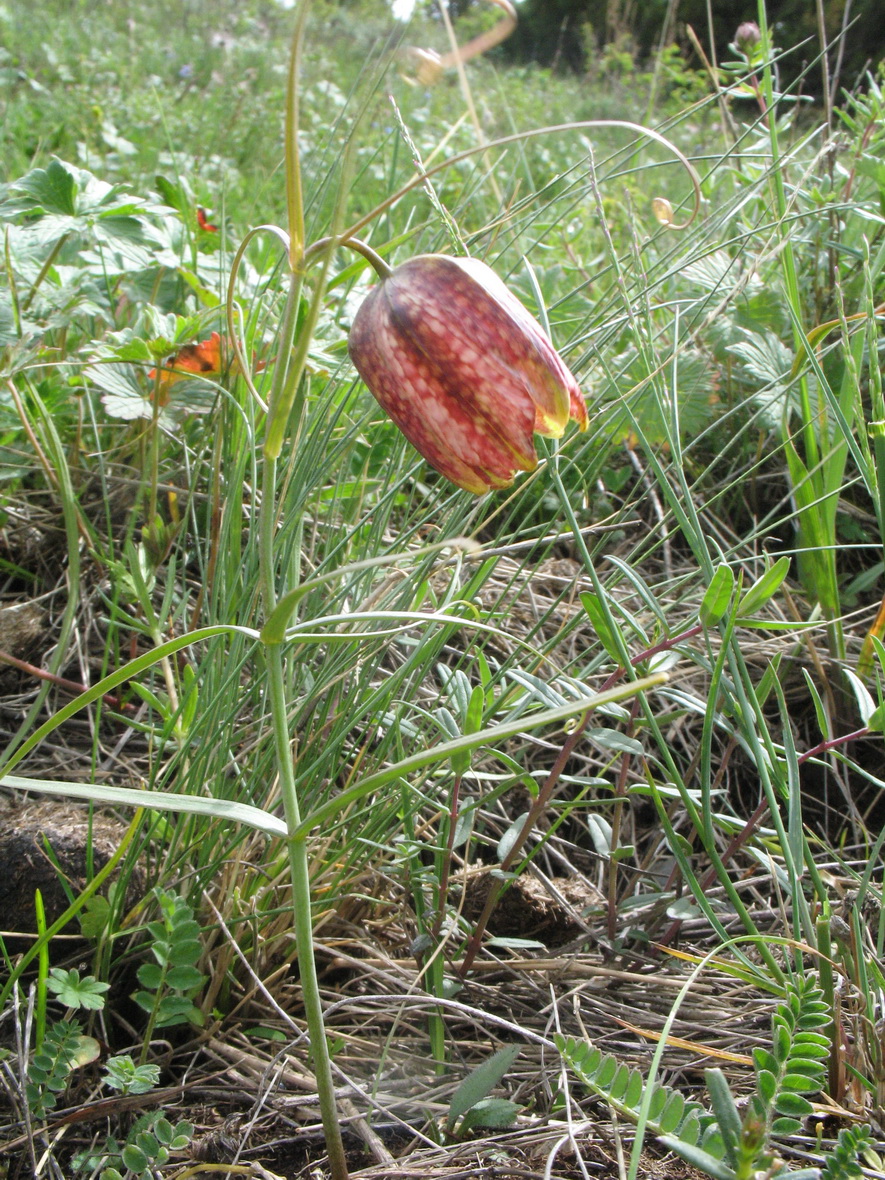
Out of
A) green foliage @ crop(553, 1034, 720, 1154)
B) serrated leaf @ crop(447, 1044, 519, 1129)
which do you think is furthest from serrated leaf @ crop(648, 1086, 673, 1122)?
serrated leaf @ crop(447, 1044, 519, 1129)

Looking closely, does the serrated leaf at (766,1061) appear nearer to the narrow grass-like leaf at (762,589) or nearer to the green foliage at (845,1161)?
the green foliage at (845,1161)

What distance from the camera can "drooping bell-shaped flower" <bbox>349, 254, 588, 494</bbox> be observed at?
642mm

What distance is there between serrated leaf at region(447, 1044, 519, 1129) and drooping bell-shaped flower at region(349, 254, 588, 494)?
0.40m

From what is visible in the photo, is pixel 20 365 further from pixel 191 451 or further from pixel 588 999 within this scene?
pixel 588 999

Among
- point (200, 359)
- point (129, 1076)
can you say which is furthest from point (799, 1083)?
point (200, 359)

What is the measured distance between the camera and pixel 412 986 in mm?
778

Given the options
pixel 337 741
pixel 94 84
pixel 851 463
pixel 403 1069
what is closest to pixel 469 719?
pixel 337 741

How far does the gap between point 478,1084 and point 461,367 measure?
1.62 feet

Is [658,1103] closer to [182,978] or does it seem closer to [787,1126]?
[787,1126]

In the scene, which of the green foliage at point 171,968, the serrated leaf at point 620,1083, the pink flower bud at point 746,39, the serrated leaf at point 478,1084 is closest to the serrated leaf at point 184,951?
the green foliage at point 171,968

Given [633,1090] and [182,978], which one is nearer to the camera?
[633,1090]

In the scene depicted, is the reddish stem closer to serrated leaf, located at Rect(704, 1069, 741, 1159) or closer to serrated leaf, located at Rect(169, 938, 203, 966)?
serrated leaf, located at Rect(169, 938, 203, 966)

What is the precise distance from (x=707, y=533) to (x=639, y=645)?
287 mm

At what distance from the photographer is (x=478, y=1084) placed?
685mm
